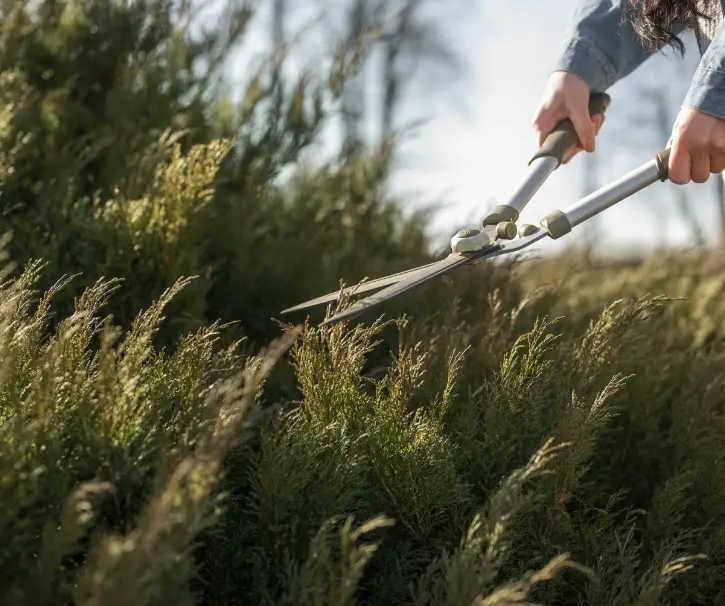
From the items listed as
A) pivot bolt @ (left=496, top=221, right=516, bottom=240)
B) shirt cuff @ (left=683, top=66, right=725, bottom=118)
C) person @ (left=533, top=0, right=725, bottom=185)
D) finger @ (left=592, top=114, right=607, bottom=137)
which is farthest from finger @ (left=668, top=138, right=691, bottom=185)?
finger @ (left=592, top=114, right=607, bottom=137)

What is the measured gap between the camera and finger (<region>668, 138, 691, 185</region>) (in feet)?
8.09

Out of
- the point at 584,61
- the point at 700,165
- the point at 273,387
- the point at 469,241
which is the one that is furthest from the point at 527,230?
the point at 273,387

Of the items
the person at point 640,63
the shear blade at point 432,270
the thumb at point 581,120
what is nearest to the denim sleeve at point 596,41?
the person at point 640,63

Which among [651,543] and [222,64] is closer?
[651,543]

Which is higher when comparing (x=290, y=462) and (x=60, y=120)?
(x=60, y=120)

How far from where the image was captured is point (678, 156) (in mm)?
2475

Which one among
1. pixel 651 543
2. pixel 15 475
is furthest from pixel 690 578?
pixel 15 475

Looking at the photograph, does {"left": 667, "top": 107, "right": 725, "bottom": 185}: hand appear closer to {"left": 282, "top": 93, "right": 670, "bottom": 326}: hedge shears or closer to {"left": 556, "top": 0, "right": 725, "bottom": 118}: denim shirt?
{"left": 282, "top": 93, "right": 670, "bottom": 326}: hedge shears

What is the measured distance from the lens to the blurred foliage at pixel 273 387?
5.88 feet

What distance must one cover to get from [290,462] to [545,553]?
83 cm

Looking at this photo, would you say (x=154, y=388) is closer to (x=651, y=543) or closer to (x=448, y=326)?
(x=448, y=326)

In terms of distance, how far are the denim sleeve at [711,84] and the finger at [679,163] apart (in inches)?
4.9

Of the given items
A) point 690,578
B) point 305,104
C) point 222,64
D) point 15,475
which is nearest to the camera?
point 15,475

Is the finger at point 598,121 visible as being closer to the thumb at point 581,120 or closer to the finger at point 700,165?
the thumb at point 581,120
